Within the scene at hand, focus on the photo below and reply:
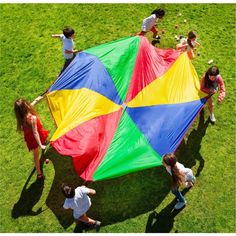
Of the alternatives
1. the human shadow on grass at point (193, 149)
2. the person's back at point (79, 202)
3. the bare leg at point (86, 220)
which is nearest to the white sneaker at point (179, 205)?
the human shadow on grass at point (193, 149)

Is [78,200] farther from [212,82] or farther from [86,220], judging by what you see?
[212,82]

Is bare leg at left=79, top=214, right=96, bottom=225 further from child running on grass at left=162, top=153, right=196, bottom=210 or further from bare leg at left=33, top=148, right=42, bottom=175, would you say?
child running on grass at left=162, top=153, right=196, bottom=210

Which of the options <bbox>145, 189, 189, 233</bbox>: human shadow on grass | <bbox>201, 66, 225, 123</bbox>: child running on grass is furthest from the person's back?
<bbox>201, 66, 225, 123</bbox>: child running on grass

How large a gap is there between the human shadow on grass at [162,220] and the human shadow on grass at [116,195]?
0.53 ft

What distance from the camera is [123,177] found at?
7637 mm

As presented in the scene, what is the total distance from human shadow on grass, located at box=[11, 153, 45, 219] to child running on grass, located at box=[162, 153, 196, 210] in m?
2.45

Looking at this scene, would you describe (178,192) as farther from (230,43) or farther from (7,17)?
(7,17)

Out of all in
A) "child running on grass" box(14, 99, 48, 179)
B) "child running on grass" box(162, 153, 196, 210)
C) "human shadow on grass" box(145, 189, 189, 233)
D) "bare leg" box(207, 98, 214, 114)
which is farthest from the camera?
"bare leg" box(207, 98, 214, 114)

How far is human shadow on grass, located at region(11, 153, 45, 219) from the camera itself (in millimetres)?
7332

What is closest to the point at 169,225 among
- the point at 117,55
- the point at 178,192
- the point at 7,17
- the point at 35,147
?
the point at 178,192

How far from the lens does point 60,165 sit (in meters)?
7.83

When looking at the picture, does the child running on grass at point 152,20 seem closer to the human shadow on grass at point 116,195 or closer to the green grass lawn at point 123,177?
the green grass lawn at point 123,177

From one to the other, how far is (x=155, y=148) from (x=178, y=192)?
33.1 inches

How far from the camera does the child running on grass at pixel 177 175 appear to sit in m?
6.41
